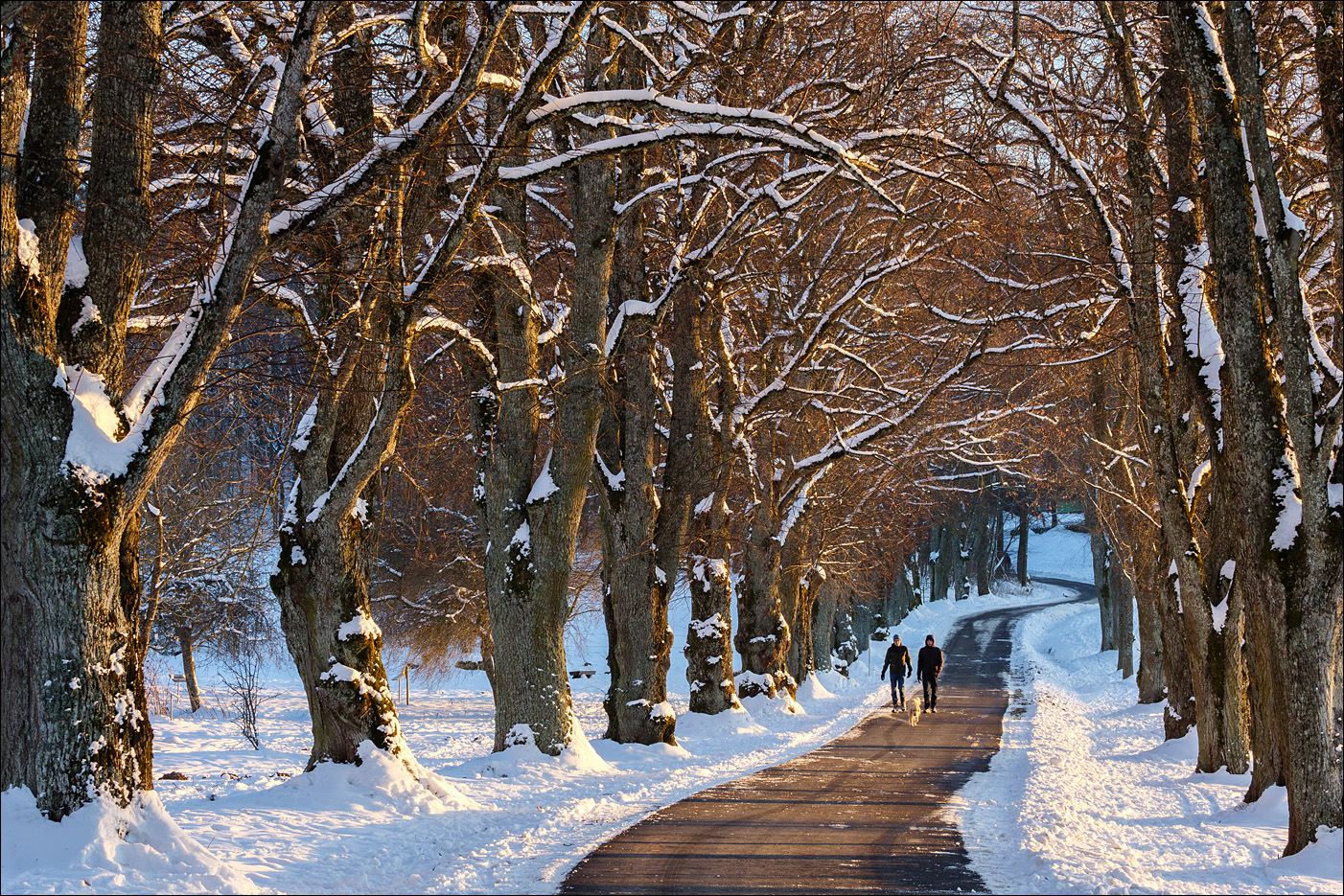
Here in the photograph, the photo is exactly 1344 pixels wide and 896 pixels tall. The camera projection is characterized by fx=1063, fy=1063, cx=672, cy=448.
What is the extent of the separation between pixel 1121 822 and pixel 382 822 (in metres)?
6.25

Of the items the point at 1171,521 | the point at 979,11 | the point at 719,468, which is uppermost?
the point at 979,11

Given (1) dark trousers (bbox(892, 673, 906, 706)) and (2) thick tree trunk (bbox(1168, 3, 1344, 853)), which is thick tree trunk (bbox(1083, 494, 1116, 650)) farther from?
(2) thick tree trunk (bbox(1168, 3, 1344, 853))

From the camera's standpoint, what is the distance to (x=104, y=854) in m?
5.93

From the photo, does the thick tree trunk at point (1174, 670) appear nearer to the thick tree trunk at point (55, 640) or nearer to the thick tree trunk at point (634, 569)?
the thick tree trunk at point (634, 569)

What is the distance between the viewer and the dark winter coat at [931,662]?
22.4 meters

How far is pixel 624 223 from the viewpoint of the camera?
14406 millimetres

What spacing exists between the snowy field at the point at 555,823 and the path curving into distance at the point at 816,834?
300 millimetres

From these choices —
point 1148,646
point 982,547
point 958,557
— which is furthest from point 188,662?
point 958,557

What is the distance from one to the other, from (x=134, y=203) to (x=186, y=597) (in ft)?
75.5

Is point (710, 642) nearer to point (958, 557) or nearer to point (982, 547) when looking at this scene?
point (982, 547)

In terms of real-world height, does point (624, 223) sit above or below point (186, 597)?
above

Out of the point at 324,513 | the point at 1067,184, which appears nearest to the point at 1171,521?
the point at 1067,184

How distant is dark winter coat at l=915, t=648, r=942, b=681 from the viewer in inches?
883

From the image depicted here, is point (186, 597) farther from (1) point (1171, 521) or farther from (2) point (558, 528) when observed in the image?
Result: (1) point (1171, 521)
